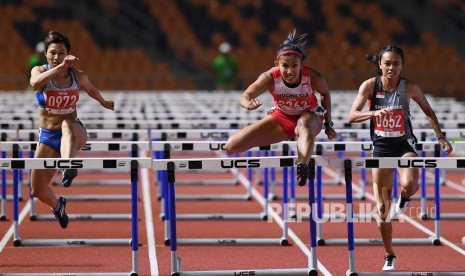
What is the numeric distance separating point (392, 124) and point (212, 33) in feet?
77.8

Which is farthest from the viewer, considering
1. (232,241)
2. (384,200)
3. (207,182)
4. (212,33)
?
(212,33)

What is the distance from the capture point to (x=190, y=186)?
15.3 metres

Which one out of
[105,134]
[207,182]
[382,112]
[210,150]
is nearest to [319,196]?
[210,150]

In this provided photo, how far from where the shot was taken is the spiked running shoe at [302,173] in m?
7.38

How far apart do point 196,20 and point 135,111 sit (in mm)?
15559

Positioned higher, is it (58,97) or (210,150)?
(58,97)

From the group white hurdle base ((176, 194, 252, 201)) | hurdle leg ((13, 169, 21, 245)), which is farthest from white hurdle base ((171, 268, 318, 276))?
white hurdle base ((176, 194, 252, 201))

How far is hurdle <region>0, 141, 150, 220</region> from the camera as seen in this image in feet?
30.4

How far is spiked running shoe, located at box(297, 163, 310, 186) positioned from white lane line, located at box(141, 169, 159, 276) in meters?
1.68

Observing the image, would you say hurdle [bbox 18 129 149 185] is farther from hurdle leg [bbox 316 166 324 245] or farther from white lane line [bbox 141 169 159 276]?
hurdle leg [bbox 316 166 324 245]

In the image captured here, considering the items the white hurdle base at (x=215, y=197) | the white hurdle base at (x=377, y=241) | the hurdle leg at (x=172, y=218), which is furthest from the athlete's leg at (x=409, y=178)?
the white hurdle base at (x=215, y=197)

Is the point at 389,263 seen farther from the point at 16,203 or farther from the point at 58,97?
the point at 16,203

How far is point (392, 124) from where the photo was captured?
26.1 ft

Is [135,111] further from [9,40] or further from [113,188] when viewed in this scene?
[9,40]
